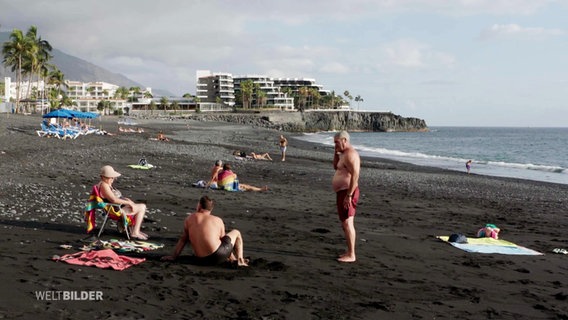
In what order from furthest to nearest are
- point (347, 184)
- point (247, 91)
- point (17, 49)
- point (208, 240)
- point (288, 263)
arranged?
point (247, 91) → point (17, 49) → point (347, 184) → point (288, 263) → point (208, 240)

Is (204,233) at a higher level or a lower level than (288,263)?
higher

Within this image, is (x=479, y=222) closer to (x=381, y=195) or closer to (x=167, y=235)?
(x=381, y=195)

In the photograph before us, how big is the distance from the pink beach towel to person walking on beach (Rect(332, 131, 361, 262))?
9.54 feet

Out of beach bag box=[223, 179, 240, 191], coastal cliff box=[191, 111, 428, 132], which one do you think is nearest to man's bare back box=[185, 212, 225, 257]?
beach bag box=[223, 179, 240, 191]

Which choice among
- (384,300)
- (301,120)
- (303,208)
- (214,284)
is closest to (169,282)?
(214,284)

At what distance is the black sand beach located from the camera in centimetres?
512

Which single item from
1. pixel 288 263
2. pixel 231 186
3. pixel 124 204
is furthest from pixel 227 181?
pixel 288 263

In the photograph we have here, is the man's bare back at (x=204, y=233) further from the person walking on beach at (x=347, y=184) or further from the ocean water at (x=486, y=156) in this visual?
the ocean water at (x=486, y=156)

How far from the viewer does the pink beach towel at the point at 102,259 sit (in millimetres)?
6032

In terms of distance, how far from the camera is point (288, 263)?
6906mm

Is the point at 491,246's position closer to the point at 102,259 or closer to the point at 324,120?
the point at 102,259

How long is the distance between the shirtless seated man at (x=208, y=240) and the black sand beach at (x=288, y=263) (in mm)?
185

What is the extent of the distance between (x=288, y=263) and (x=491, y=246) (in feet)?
13.3

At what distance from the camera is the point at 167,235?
828 centimetres
